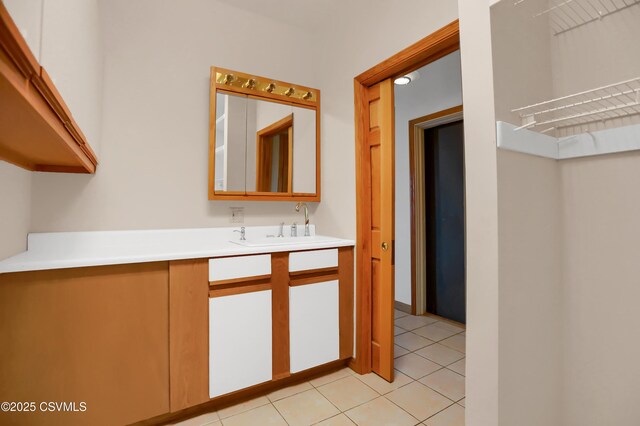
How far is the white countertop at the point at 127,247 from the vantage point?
1.32m

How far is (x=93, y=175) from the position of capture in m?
1.81

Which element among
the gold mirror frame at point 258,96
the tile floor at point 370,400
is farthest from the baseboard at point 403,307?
the gold mirror frame at point 258,96

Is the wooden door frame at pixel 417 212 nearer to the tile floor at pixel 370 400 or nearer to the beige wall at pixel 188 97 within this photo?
the tile floor at pixel 370 400

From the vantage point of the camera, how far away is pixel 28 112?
2.41 feet

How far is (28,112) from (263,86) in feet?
5.82

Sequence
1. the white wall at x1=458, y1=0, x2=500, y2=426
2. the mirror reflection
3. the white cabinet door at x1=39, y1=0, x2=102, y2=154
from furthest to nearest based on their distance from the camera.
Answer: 1. the mirror reflection
2. the white wall at x1=458, y1=0, x2=500, y2=426
3. the white cabinet door at x1=39, y1=0, x2=102, y2=154

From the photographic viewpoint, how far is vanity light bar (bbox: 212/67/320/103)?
216 cm

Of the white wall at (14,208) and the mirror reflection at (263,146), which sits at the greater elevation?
the mirror reflection at (263,146)

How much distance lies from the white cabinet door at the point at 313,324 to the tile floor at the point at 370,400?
6.8 inches

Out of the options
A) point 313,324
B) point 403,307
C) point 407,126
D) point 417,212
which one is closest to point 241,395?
point 313,324

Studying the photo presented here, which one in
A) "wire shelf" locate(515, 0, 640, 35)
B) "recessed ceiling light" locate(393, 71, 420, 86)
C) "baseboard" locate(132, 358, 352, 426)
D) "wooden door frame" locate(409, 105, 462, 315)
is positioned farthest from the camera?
"wooden door frame" locate(409, 105, 462, 315)

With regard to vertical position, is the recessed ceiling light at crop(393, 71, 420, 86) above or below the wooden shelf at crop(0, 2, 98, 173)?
above

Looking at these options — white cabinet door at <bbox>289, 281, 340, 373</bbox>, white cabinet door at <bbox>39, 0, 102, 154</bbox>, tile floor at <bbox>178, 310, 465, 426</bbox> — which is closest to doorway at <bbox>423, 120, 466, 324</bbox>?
tile floor at <bbox>178, 310, 465, 426</bbox>

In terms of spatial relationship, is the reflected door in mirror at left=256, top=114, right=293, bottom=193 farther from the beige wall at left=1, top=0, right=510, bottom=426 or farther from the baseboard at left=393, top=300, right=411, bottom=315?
the baseboard at left=393, top=300, right=411, bottom=315
